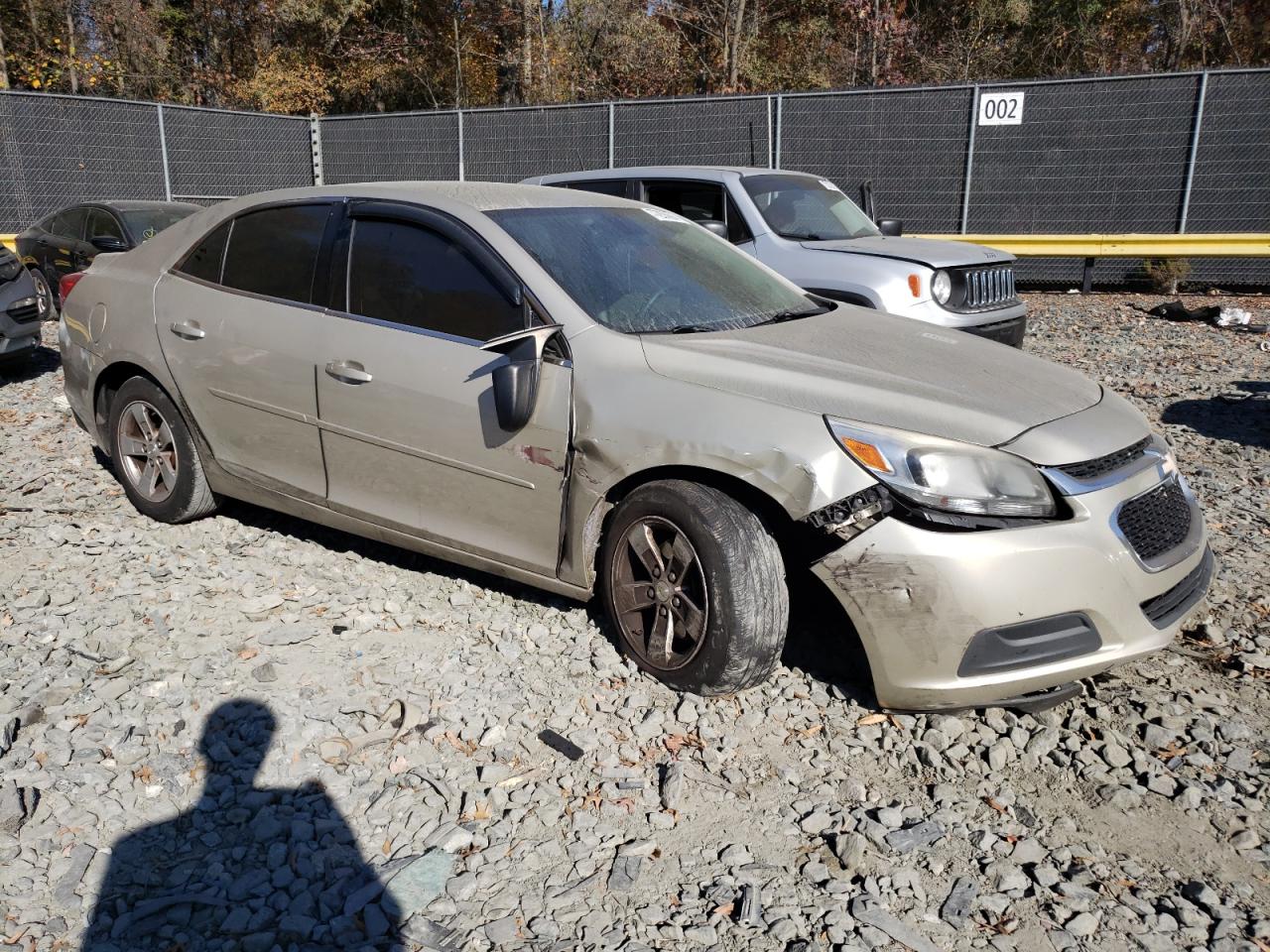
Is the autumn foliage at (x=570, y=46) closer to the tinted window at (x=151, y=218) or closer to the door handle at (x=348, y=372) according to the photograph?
the tinted window at (x=151, y=218)

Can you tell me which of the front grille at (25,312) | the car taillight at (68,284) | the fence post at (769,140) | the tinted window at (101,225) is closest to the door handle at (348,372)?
the car taillight at (68,284)

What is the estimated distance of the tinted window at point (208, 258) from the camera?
482 centimetres

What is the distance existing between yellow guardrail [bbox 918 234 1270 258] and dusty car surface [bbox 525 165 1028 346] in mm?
5359

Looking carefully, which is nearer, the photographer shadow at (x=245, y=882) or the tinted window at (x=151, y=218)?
the photographer shadow at (x=245, y=882)

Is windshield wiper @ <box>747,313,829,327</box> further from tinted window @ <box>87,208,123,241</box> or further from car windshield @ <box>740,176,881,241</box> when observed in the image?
tinted window @ <box>87,208,123,241</box>

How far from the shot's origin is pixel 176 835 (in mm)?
2980

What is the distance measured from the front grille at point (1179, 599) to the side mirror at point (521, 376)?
2.09m

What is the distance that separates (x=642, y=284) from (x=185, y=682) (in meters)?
2.19

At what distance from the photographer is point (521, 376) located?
3715 mm

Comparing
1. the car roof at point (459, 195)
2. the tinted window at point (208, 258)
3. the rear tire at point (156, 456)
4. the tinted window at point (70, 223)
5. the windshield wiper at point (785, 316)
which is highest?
the car roof at point (459, 195)

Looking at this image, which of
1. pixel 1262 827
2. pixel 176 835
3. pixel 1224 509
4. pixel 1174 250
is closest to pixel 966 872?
pixel 1262 827

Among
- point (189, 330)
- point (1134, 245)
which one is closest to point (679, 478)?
point (189, 330)

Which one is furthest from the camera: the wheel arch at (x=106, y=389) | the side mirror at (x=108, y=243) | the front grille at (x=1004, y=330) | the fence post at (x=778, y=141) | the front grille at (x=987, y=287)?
the fence post at (x=778, y=141)

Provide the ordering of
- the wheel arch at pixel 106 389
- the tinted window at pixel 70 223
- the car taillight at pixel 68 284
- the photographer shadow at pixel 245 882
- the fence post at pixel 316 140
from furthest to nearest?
the fence post at pixel 316 140 → the tinted window at pixel 70 223 → the car taillight at pixel 68 284 → the wheel arch at pixel 106 389 → the photographer shadow at pixel 245 882
